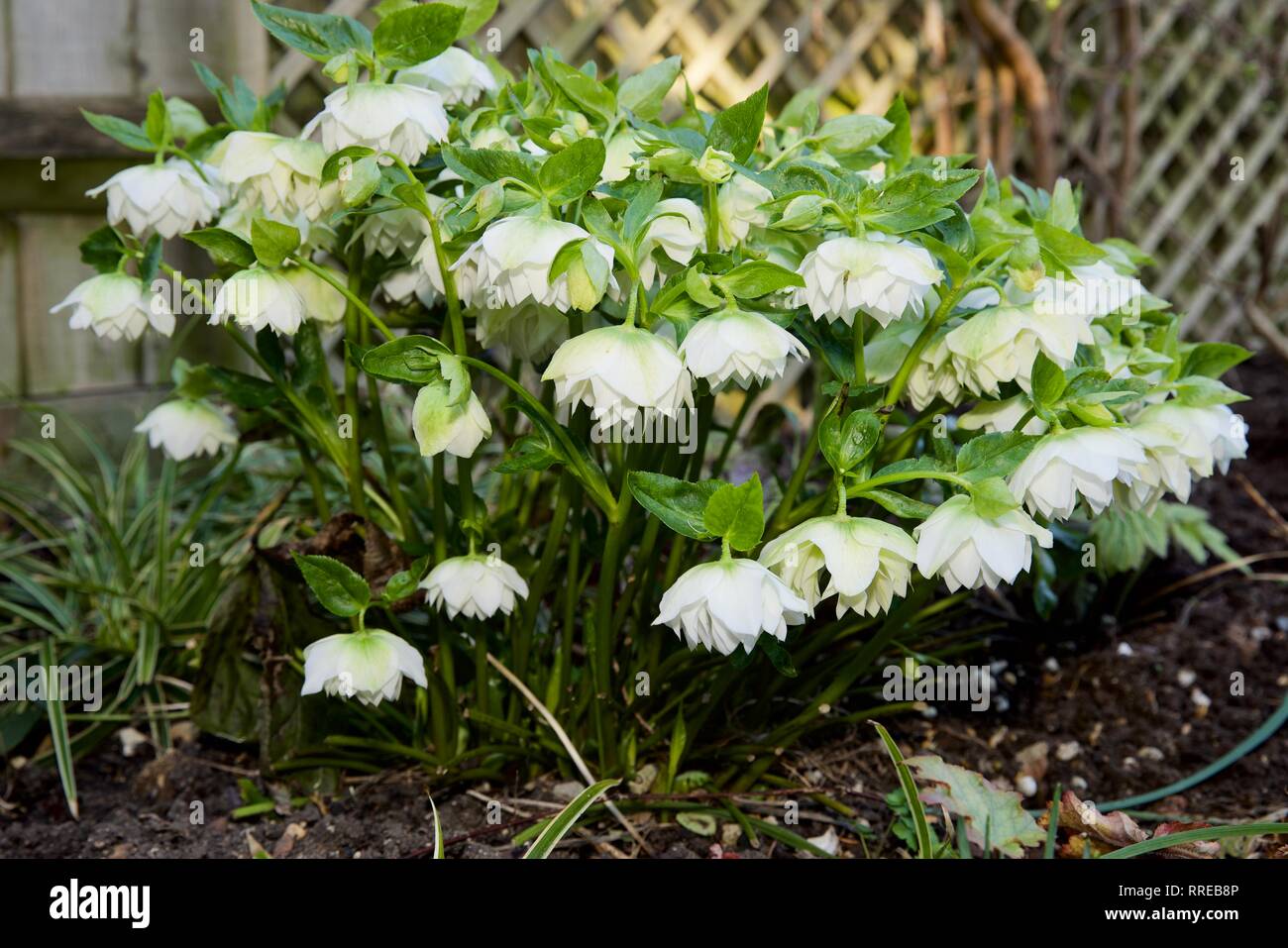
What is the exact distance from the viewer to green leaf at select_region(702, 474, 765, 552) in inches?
29.4

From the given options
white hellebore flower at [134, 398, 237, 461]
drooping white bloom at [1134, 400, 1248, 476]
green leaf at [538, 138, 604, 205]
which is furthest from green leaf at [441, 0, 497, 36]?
drooping white bloom at [1134, 400, 1248, 476]

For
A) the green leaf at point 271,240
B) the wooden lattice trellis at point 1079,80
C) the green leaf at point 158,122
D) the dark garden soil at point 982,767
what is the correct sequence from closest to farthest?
the green leaf at point 271,240, the green leaf at point 158,122, the dark garden soil at point 982,767, the wooden lattice trellis at point 1079,80

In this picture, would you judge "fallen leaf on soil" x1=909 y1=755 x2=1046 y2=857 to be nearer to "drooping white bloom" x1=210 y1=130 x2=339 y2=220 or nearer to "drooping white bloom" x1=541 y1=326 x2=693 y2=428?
"drooping white bloom" x1=541 y1=326 x2=693 y2=428

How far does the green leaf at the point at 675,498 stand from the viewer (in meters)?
0.78

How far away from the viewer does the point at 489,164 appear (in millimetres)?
774

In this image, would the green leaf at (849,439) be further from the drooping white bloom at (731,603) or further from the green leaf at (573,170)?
the green leaf at (573,170)

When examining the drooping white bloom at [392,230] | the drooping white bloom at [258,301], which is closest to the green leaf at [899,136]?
the drooping white bloom at [392,230]

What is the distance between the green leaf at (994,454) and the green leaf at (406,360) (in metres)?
0.36

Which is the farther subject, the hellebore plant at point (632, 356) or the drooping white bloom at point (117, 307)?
the drooping white bloom at point (117, 307)

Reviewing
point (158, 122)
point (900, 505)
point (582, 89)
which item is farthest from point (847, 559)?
point (158, 122)
